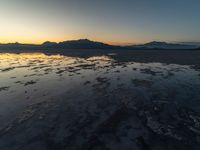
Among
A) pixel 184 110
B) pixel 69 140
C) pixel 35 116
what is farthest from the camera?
pixel 184 110

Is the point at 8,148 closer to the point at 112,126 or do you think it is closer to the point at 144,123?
the point at 112,126

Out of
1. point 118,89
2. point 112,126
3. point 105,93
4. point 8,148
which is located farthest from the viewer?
point 118,89

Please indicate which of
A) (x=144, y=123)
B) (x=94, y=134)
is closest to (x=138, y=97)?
(x=144, y=123)

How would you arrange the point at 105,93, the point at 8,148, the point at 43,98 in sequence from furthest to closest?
the point at 105,93 → the point at 43,98 → the point at 8,148

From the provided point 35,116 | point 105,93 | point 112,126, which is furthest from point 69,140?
point 105,93

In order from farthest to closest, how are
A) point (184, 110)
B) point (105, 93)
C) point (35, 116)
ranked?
1. point (105, 93)
2. point (184, 110)
3. point (35, 116)

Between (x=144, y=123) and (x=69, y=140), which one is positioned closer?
(x=69, y=140)

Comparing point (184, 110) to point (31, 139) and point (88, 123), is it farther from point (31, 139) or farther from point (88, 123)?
point (31, 139)

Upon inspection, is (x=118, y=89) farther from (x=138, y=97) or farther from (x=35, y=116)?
(x=35, y=116)

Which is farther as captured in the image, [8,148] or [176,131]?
[176,131]
